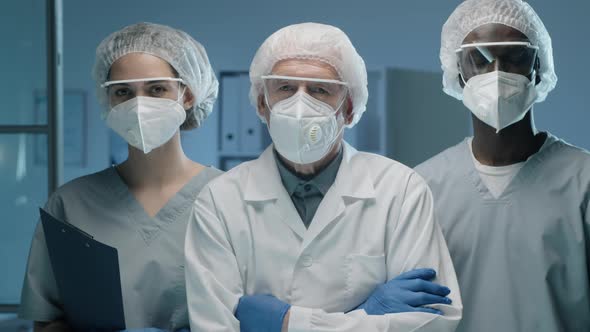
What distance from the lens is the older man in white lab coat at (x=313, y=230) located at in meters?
1.26

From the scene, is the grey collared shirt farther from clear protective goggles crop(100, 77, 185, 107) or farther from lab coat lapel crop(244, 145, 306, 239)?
clear protective goggles crop(100, 77, 185, 107)

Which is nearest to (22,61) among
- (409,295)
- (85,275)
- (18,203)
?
(18,203)

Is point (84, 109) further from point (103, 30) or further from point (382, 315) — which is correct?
point (382, 315)

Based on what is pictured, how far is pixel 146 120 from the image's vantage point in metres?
1.52

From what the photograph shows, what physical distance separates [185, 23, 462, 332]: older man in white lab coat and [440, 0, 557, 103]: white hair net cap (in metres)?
0.27

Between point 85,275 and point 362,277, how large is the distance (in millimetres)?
584

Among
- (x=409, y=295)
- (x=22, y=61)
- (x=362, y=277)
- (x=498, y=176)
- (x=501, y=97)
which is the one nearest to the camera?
(x=409, y=295)

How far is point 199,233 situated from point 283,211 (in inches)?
7.2

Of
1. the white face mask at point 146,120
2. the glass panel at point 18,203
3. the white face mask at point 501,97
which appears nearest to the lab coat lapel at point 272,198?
the white face mask at point 146,120

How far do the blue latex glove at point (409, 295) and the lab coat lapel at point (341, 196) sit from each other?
→ 0.18 m

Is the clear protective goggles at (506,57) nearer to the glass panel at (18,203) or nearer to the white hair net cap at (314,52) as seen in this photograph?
the white hair net cap at (314,52)

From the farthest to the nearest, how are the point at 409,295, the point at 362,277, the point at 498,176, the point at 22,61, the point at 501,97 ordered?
the point at 22,61 → the point at 498,176 → the point at 501,97 → the point at 362,277 → the point at 409,295

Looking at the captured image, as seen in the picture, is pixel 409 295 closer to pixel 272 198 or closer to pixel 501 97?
pixel 272 198

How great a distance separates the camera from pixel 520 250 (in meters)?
1.45
